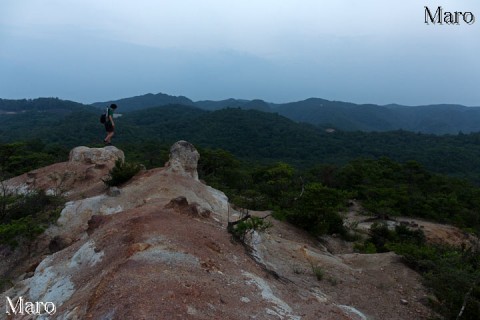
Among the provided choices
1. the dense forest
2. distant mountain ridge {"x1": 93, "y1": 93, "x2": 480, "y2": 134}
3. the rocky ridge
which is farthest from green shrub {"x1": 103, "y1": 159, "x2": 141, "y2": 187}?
distant mountain ridge {"x1": 93, "y1": 93, "x2": 480, "y2": 134}

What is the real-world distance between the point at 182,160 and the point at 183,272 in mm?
9311

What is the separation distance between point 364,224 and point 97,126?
6742 centimetres

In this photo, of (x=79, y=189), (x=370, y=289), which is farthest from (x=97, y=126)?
(x=370, y=289)

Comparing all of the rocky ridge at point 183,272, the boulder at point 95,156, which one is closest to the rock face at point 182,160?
the rocky ridge at point 183,272

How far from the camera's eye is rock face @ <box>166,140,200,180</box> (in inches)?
594

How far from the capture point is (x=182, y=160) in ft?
50.2

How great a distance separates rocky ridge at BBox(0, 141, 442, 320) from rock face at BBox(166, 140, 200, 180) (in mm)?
964

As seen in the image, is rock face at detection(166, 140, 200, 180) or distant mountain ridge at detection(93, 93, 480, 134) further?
distant mountain ridge at detection(93, 93, 480, 134)

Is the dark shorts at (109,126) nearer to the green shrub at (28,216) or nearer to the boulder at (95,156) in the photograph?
the boulder at (95,156)

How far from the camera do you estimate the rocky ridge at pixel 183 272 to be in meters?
5.51

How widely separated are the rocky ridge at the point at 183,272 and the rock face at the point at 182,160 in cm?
96

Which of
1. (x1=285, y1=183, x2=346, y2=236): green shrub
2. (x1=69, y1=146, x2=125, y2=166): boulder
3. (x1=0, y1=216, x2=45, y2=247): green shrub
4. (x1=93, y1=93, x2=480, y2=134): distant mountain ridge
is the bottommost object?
(x1=93, y1=93, x2=480, y2=134): distant mountain ridge

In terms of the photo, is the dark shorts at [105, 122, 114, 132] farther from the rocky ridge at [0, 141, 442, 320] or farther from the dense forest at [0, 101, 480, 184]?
the dense forest at [0, 101, 480, 184]

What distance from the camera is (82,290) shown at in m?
6.47
